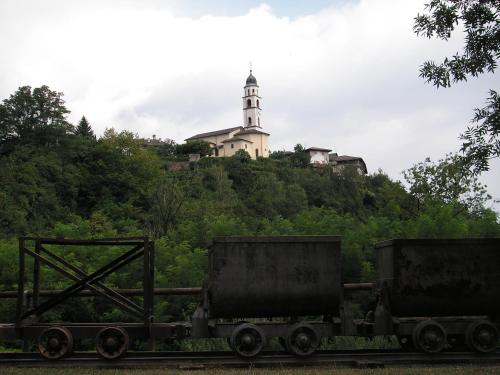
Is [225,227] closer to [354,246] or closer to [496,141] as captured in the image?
[354,246]

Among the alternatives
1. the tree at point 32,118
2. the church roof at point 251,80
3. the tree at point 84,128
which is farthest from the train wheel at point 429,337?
the church roof at point 251,80

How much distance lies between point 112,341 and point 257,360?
7.93 ft

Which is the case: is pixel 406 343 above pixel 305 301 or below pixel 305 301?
below

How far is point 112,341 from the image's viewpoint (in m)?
8.61

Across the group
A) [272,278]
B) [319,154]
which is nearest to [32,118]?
[272,278]

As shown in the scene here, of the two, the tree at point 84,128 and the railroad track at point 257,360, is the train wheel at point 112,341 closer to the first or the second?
the railroad track at point 257,360

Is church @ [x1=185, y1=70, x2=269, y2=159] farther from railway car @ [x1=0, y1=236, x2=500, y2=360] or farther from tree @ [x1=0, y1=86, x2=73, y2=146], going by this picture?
railway car @ [x1=0, y1=236, x2=500, y2=360]

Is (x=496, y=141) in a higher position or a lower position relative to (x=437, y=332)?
higher

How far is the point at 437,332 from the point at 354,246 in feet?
13.9

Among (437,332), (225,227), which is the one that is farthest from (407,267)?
(225,227)

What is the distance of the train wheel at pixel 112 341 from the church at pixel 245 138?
132086mm

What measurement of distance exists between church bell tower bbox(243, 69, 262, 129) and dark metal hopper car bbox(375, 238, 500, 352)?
499 feet

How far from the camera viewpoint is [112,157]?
87438 millimetres

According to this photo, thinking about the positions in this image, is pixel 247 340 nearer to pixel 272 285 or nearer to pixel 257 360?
pixel 257 360
